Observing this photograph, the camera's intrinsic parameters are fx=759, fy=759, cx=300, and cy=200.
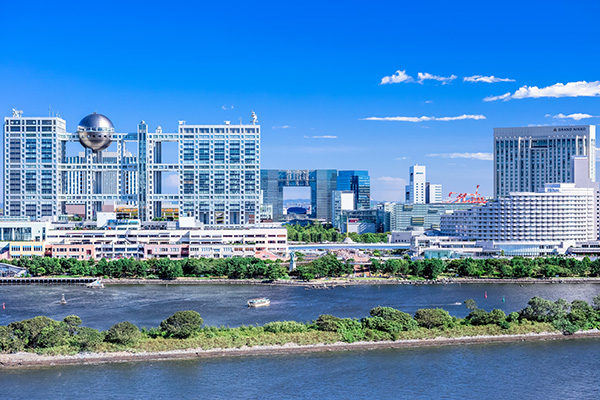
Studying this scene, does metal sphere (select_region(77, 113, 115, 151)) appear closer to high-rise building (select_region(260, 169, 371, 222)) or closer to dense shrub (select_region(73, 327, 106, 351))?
dense shrub (select_region(73, 327, 106, 351))

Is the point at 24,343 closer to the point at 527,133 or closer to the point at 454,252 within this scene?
the point at 454,252

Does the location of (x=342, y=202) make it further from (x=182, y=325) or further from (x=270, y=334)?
(x=182, y=325)

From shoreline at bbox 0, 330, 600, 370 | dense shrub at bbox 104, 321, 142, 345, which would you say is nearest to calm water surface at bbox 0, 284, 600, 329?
dense shrub at bbox 104, 321, 142, 345

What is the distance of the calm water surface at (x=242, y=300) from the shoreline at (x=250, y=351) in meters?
4.26

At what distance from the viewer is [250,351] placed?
23.4m

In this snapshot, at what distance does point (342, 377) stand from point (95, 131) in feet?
151

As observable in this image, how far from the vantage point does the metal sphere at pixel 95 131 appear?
62.4 meters

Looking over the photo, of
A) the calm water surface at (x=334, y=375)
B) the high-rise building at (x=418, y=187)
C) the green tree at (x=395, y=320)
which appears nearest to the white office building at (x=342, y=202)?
the high-rise building at (x=418, y=187)

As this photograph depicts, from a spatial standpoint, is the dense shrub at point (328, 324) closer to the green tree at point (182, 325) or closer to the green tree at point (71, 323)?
the green tree at point (182, 325)

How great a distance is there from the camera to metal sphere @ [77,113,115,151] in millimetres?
62406

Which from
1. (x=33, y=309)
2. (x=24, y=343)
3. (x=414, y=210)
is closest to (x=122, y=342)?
(x=24, y=343)

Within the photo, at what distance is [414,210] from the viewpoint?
78375 millimetres

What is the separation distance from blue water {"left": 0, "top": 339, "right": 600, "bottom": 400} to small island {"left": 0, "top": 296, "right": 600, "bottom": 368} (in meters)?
0.51

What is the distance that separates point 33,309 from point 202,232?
18.8 metres
